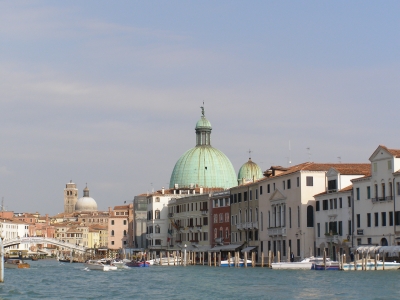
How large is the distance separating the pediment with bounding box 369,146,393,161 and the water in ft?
25.5

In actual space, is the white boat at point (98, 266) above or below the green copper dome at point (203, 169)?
below

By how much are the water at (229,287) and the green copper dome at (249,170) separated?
50.6 meters

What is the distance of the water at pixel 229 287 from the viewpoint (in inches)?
1366

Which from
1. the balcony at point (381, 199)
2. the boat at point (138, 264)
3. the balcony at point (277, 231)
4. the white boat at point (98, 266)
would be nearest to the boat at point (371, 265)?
the balcony at point (381, 199)

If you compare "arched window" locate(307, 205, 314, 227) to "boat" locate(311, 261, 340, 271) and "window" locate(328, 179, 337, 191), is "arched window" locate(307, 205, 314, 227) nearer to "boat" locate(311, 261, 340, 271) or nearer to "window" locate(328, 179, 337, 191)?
"window" locate(328, 179, 337, 191)

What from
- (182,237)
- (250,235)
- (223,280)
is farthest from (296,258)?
(182,237)

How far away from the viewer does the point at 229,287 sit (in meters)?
39.2

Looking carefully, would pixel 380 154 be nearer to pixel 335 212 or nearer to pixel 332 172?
pixel 335 212

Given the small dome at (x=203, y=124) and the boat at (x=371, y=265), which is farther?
the small dome at (x=203, y=124)

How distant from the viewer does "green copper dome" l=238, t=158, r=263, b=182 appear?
3935 inches

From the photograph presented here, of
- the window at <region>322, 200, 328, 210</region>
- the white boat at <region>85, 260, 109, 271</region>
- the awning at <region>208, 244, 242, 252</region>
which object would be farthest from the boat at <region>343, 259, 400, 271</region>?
the awning at <region>208, 244, 242, 252</region>

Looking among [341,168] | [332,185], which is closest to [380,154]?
[332,185]

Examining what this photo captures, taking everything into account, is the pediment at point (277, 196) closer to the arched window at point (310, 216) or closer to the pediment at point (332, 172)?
the arched window at point (310, 216)

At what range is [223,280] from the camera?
44.2m
